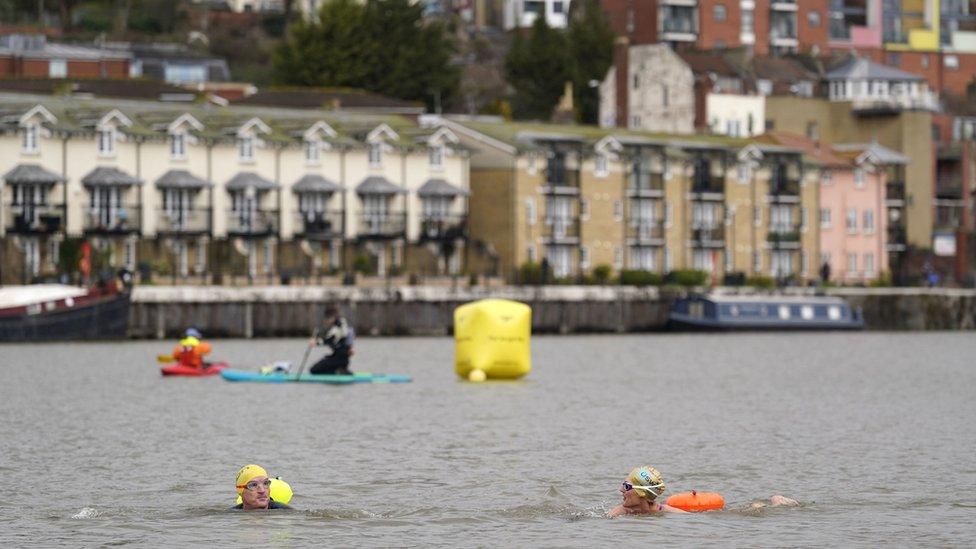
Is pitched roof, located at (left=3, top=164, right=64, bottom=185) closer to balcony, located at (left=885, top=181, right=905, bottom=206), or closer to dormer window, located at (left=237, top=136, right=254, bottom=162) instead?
dormer window, located at (left=237, top=136, right=254, bottom=162)

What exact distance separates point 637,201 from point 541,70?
38.8 meters

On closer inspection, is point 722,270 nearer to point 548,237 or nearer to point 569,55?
point 548,237

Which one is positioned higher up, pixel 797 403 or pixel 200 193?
pixel 200 193

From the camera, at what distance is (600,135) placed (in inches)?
5433

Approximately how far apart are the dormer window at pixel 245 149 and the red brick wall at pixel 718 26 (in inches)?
2394

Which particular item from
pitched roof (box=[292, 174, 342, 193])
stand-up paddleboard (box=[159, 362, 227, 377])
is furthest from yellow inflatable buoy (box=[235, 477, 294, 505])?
pitched roof (box=[292, 174, 342, 193])

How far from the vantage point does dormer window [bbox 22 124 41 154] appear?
114 metres

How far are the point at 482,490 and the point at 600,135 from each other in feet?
324

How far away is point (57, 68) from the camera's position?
524 ft

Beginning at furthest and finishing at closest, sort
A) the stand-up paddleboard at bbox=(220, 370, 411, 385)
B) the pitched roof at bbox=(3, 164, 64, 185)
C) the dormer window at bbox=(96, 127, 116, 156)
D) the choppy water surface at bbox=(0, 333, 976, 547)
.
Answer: the dormer window at bbox=(96, 127, 116, 156), the pitched roof at bbox=(3, 164, 64, 185), the stand-up paddleboard at bbox=(220, 370, 411, 385), the choppy water surface at bbox=(0, 333, 976, 547)

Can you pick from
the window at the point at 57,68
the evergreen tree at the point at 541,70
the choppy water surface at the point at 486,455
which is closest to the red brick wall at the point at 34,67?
the window at the point at 57,68

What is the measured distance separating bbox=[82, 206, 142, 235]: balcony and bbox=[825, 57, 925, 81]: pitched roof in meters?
67.7

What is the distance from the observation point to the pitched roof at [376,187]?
12419cm

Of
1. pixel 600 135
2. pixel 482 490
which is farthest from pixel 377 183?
pixel 482 490
